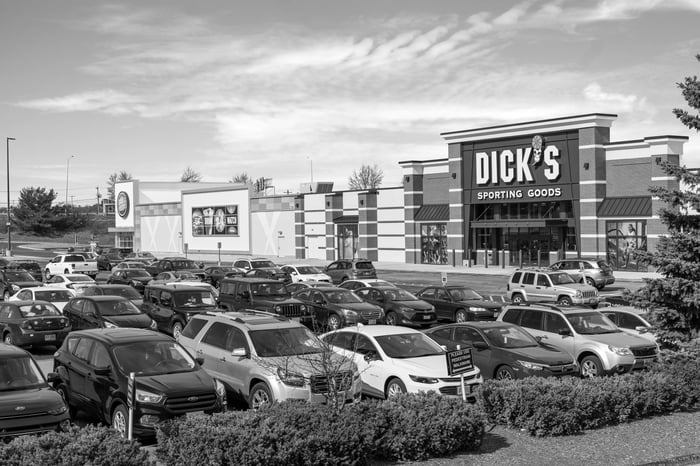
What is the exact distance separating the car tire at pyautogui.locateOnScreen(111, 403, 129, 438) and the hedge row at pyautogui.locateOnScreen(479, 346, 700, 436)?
5670 millimetres

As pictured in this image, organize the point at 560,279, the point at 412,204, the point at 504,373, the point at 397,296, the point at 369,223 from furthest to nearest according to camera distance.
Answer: the point at 369,223 → the point at 412,204 → the point at 560,279 → the point at 397,296 → the point at 504,373

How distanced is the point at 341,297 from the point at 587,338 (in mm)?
10024

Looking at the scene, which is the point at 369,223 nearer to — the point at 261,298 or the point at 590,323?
the point at 261,298

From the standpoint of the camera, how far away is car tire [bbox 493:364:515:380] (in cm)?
1515

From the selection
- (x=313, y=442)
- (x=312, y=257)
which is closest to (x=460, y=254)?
(x=312, y=257)

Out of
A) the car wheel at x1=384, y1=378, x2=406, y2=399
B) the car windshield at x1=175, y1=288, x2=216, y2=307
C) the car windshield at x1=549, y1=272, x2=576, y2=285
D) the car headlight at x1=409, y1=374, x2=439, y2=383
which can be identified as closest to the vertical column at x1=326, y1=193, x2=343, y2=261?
the car windshield at x1=549, y1=272, x2=576, y2=285

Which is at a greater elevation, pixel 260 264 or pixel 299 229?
pixel 299 229

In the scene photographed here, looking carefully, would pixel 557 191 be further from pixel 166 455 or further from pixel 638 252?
pixel 166 455

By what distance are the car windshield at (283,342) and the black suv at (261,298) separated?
31.0 ft

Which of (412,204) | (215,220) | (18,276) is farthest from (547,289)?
(215,220)

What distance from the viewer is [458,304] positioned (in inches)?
1043

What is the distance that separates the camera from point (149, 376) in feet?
38.8

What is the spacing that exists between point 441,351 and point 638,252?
4829 millimetres

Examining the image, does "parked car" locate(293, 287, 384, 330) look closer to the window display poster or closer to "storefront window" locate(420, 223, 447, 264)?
"storefront window" locate(420, 223, 447, 264)
